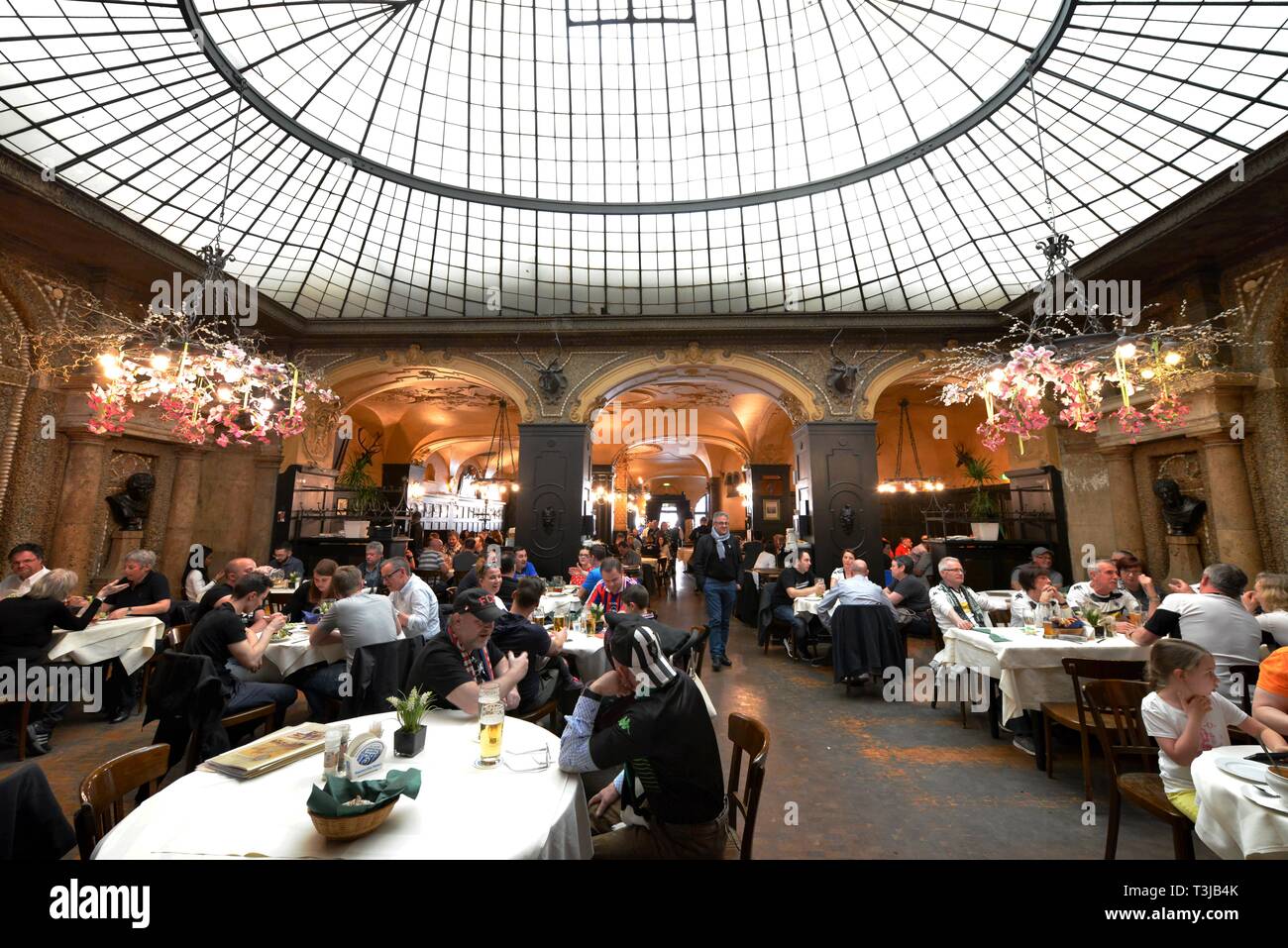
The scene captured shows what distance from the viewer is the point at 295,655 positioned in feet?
13.0

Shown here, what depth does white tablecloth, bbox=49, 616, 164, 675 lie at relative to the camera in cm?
412

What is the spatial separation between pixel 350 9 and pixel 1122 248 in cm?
1126

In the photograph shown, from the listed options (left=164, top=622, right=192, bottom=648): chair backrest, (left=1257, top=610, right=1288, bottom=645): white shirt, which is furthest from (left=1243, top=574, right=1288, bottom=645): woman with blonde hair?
(left=164, top=622, right=192, bottom=648): chair backrest

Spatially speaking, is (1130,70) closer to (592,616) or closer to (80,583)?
(592,616)

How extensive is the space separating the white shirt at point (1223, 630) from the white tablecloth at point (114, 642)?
8.27 meters

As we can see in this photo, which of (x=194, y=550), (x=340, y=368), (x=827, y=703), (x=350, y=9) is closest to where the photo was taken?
(x=827, y=703)

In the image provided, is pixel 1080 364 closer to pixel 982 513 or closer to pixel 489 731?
pixel 982 513

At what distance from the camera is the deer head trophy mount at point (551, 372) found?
10.1m

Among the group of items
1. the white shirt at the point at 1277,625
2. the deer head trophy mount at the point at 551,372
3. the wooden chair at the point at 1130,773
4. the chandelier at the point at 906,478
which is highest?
the deer head trophy mount at the point at 551,372

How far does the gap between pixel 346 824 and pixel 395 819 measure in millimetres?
216

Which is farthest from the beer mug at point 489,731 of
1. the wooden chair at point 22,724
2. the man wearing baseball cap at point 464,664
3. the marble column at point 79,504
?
the marble column at point 79,504

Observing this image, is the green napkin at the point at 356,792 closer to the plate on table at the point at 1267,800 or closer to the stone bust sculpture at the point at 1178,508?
the plate on table at the point at 1267,800
